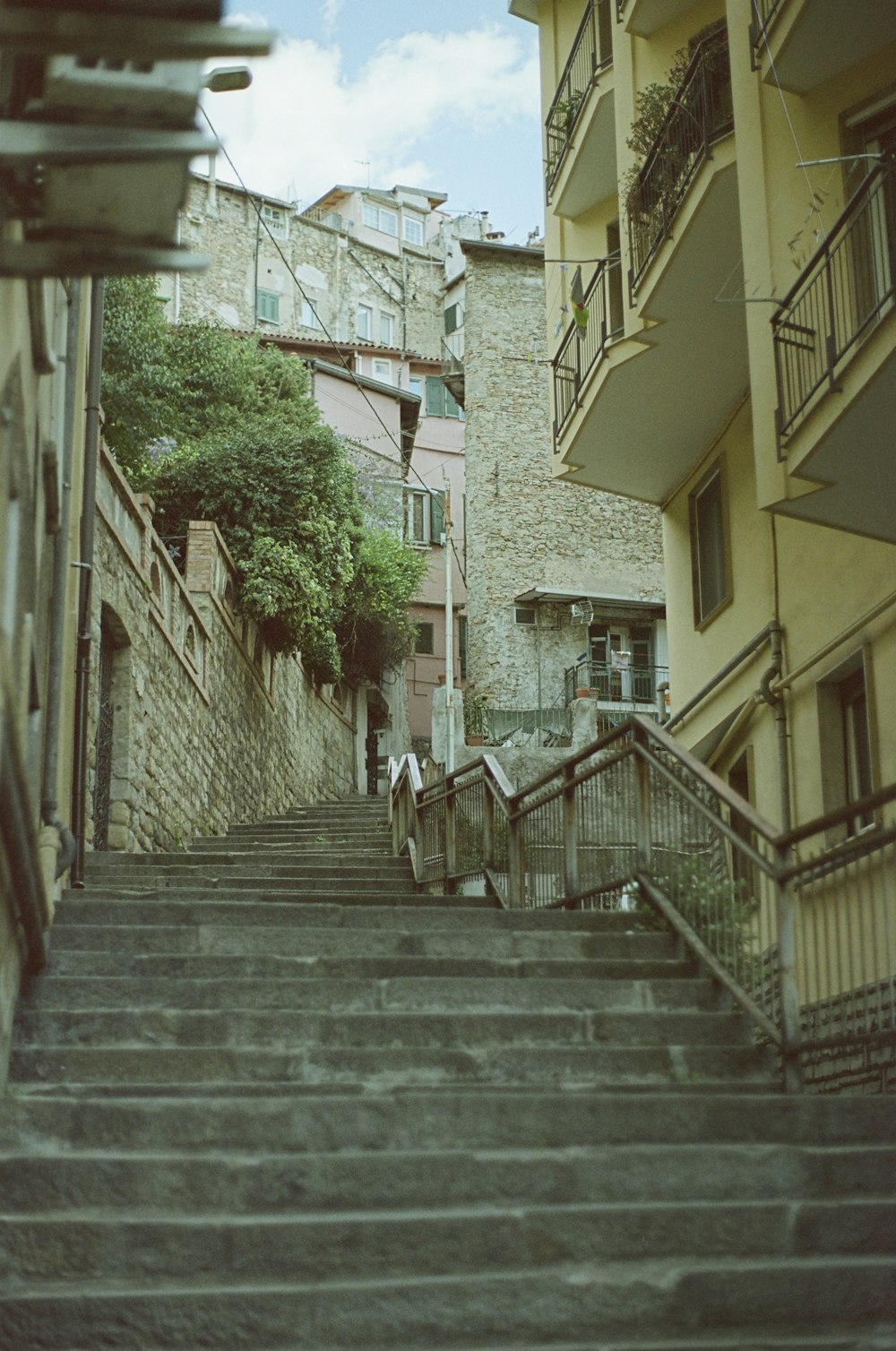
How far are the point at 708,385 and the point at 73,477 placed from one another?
220 inches

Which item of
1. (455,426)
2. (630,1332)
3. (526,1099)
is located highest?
(455,426)

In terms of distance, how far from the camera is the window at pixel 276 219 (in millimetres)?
41909

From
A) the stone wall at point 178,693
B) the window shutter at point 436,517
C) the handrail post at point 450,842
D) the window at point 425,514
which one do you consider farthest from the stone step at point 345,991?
the window shutter at point 436,517

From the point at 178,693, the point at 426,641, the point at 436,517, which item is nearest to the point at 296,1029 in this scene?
the point at 178,693

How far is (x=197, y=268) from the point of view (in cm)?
354

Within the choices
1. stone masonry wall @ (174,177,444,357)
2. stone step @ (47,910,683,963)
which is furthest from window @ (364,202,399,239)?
stone step @ (47,910,683,963)

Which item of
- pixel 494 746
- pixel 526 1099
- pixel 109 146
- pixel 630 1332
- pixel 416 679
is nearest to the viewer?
pixel 109 146

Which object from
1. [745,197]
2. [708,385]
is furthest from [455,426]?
[745,197]

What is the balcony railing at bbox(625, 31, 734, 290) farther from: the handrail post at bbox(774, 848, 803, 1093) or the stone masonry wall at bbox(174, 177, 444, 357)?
the stone masonry wall at bbox(174, 177, 444, 357)

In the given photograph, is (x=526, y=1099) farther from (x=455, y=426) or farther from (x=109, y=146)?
(x=455, y=426)

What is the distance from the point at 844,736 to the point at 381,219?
41.7 meters

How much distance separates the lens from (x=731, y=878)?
22.4ft

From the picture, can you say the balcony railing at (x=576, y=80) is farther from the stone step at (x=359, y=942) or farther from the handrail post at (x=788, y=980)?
the handrail post at (x=788, y=980)

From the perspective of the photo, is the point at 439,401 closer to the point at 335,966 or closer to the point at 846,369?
the point at 846,369
